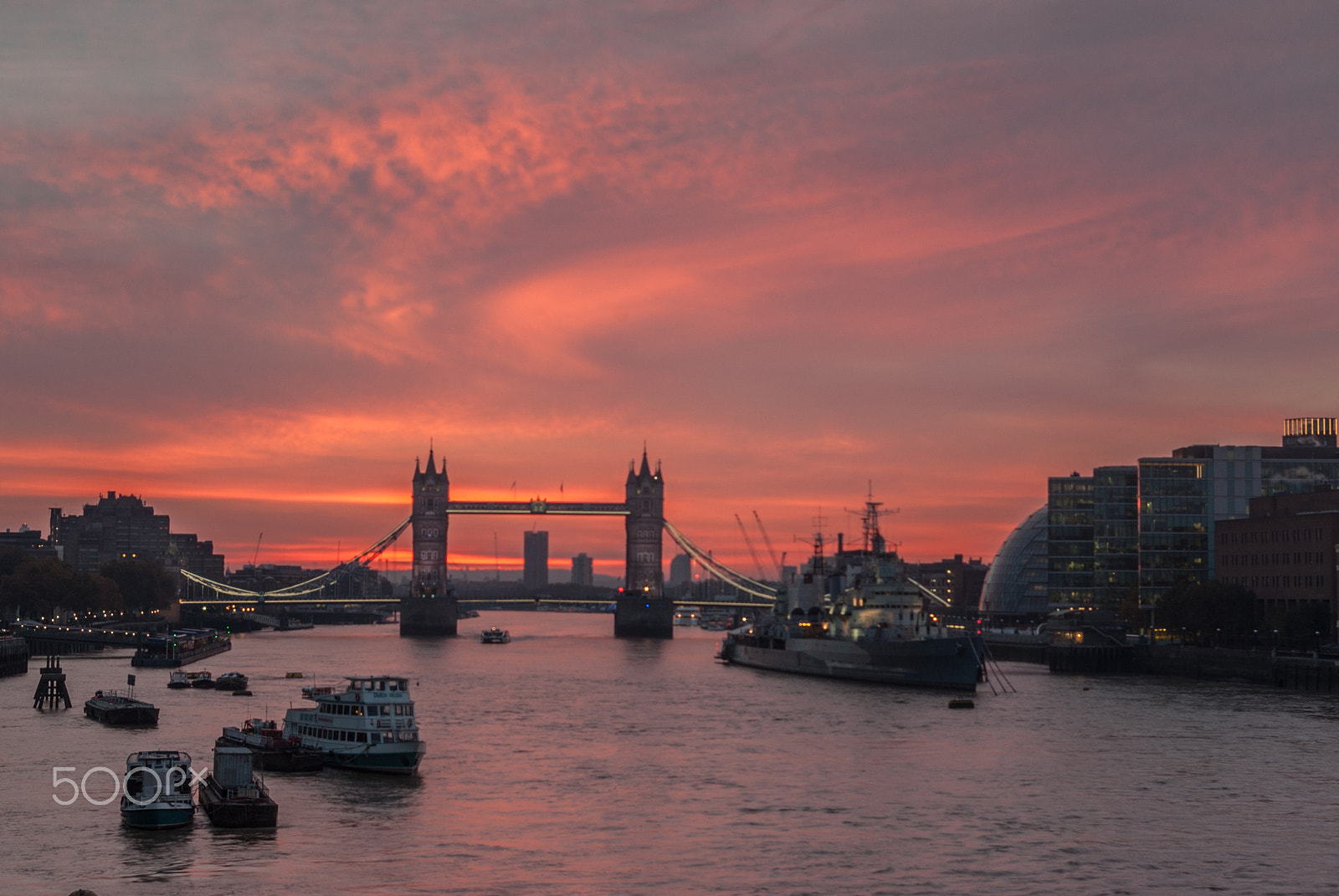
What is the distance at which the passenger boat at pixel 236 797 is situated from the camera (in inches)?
1917

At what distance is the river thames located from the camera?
42875 mm

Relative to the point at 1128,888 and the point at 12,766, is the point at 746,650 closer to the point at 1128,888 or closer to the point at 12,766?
the point at 12,766

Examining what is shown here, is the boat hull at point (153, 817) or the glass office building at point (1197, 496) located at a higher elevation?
the glass office building at point (1197, 496)

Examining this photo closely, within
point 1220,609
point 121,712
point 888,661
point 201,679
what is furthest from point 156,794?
point 1220,609

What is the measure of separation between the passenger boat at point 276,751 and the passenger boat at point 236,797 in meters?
9.05

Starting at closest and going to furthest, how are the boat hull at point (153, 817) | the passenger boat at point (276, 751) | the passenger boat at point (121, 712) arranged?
the boat hull at point (153, 817), the passenger boat at point (276, 751), the passenger boat at point (121, 712)

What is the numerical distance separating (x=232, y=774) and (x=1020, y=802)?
2871cm

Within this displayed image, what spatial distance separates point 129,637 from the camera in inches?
6491

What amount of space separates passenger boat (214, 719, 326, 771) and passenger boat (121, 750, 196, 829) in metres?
11.6

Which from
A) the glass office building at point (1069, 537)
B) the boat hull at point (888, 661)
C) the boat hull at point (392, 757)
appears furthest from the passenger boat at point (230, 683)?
the glass office building at point (1069, 537)

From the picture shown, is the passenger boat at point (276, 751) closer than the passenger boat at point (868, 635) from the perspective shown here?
Yes

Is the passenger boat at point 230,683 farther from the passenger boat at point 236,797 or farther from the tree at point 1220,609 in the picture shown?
the tree at point 1220,609

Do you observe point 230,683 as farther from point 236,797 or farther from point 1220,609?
point 1220,609

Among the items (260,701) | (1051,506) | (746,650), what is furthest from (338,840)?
(1051,506)
